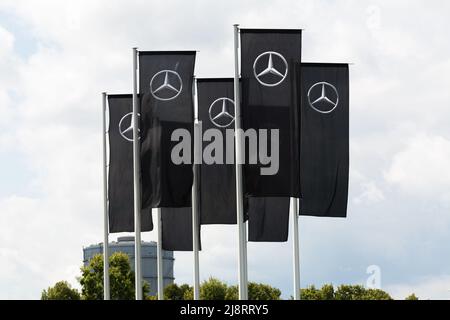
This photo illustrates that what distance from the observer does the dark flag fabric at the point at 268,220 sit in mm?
42281

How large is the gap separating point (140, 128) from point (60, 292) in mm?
54744

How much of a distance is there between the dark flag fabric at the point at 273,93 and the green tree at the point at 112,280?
4206cm

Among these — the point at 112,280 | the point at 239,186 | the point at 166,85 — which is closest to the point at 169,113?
the point at 166,85

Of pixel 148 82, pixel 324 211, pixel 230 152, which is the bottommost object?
pixel 324 211

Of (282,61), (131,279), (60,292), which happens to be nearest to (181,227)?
(282,61)

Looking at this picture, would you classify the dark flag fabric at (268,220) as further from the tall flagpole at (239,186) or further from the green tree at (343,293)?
the green tree at (343,293)

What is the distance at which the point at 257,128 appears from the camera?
40125 mm

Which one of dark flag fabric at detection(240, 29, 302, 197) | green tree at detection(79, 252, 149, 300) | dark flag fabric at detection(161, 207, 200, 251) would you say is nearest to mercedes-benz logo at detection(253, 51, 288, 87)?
dark flag fabric at detection(240, 29, 302, 197)

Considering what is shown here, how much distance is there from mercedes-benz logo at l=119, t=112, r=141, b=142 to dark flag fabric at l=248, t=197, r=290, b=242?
8.95 meters

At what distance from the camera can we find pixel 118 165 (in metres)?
49.1

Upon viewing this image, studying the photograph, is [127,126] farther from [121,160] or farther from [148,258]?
[148,258]

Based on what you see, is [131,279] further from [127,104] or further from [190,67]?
[190,67]
